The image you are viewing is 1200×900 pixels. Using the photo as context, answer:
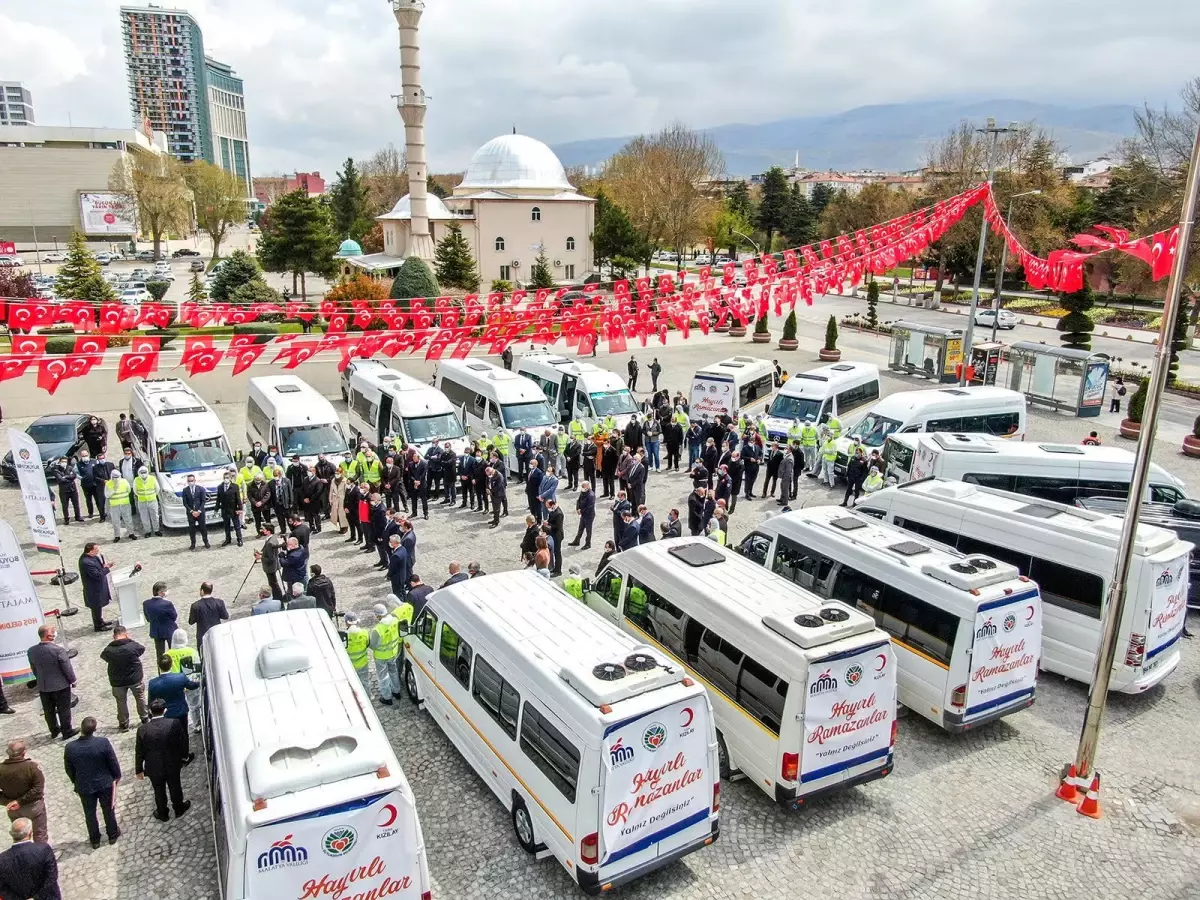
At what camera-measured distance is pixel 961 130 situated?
64312mm

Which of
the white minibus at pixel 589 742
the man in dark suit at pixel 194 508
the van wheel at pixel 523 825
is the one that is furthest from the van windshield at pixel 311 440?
the van wheel at pixel 523 825

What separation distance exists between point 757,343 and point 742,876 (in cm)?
3813

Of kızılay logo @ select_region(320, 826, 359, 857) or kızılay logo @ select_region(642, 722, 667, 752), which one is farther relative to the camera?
kızılay logo @ select_region(642, 722, 667, 752)

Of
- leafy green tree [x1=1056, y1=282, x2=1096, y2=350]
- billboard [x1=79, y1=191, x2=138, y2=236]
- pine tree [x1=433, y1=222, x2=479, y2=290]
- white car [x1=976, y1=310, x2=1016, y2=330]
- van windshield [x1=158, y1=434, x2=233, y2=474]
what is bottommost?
van windshield [x1=158, y1=434, x2=233, y2=474]

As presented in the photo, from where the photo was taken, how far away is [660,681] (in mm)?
7082

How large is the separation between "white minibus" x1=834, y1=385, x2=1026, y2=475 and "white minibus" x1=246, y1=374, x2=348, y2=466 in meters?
12.4

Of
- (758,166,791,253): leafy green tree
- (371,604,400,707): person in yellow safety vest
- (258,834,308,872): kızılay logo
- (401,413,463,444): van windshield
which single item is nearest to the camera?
(258,834,308,872): kızılay logo

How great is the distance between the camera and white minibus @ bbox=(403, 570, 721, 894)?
Answer: 675 centimetres

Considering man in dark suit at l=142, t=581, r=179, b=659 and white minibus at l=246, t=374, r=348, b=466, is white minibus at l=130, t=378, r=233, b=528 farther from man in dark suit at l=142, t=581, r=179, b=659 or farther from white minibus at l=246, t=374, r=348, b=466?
man in dark suit at l=142, t=581, r=179, b=659

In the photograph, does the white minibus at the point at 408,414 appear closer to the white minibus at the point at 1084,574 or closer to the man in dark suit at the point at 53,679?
the man in dark suit at the point at 53,679

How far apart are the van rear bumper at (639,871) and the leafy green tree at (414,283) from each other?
34506 mm

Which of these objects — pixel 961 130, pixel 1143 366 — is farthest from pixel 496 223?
pixel 1143 366

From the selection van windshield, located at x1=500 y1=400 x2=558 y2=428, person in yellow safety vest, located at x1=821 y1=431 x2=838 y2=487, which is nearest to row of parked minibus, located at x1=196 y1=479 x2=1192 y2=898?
person in yellow safety vest, located at x1=821 y1=431 x2=838 y2=487

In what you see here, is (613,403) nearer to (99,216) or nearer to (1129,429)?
(1129,429)
